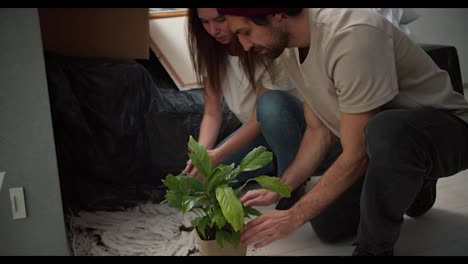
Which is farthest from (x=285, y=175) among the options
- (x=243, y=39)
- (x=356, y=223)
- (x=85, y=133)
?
(x=85, y=133)

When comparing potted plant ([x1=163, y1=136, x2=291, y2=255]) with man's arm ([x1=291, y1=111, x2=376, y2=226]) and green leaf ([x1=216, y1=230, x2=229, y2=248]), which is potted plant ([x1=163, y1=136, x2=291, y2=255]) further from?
man's arm ([x1=291, y1=111, x2=376, y2=226])

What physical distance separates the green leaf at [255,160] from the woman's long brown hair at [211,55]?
175 mm

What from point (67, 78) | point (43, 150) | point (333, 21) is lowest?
point (43, 150)

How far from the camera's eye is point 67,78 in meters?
1.16

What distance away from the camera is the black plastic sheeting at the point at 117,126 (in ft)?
3.78

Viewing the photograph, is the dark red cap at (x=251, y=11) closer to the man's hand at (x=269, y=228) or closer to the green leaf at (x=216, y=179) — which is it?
the green leaf at (x=216, y=179)

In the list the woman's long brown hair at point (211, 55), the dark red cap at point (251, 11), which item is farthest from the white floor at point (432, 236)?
the dark red cap at point (251, 11)

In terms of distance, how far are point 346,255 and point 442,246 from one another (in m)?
0.23

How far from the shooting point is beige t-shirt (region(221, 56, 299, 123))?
1120mm

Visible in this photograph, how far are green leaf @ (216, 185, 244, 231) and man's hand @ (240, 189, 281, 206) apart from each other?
0.08 meters

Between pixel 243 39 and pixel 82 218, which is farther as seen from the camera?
pixel 82 218

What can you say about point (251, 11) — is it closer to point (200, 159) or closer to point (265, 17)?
point (265, 17)

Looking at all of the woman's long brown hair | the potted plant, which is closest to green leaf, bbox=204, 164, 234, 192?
the potted plant

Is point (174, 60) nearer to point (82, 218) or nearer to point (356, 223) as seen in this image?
point (82, 218)
